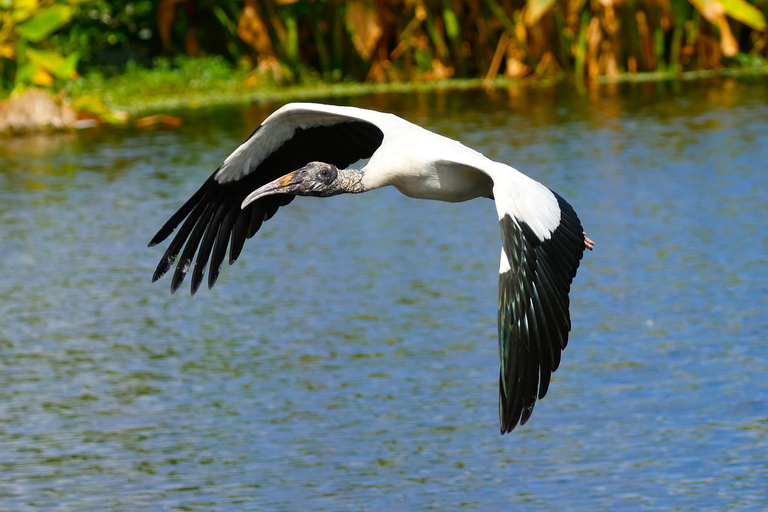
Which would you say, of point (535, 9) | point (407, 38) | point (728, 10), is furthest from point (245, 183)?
point (407, 38)

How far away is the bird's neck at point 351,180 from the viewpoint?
767 cm

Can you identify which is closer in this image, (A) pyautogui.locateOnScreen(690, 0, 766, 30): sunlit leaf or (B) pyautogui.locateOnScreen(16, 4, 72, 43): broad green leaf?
(B) pyautogui.locateOnScreen(16, 4, 72, 43): broad green leaf

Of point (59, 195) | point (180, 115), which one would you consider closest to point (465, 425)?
point (59, 195)

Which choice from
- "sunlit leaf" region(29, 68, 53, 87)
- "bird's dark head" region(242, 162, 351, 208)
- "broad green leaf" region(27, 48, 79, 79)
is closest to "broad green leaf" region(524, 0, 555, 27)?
"broad green leaf" region(27, 48, 79, 79)

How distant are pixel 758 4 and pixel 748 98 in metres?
4.61

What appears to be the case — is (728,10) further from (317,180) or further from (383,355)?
(317,180)

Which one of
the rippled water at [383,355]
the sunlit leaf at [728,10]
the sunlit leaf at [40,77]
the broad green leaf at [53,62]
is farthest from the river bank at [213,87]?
the rippled water at [383,355]

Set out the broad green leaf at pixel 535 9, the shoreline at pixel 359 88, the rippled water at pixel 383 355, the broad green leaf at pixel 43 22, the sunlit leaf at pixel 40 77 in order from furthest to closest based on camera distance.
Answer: the shoreline at pixel 359 88 → the broad green leaf at pixel 535 9 → the sunlit leaf at pixel 40 77 → the broad green leaf at pixel 43 22 → the rippled water at pixel 383 355

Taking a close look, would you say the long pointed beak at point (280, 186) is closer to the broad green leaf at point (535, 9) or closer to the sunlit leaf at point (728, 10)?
the broad green leaf at point (535, 9)

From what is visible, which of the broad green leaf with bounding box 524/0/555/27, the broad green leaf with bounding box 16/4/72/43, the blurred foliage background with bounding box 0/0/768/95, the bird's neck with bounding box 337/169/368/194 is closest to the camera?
the bird's neck with bounding box 337/169/368/194

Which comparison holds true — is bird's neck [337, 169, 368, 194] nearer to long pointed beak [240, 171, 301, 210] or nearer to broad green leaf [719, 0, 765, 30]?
A: long pointed beak [240, 171, 301, 210]

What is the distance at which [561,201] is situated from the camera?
22.5 ft

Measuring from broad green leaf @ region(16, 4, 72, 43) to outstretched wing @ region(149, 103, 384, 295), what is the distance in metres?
15.7

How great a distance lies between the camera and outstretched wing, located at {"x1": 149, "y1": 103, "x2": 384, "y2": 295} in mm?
8328
